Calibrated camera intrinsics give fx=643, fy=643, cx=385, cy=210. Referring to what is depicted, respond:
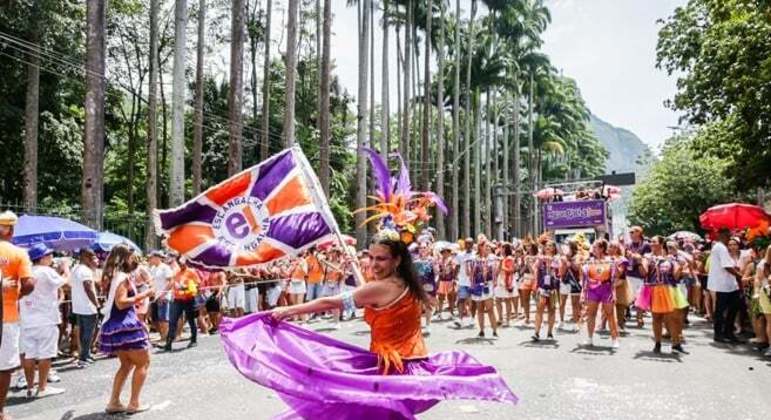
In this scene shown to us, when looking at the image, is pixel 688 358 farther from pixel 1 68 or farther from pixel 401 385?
pixel 1 68

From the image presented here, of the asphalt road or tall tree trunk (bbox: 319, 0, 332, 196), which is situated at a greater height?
tall tree trunk (bbox: 319, 0, 332, 196)

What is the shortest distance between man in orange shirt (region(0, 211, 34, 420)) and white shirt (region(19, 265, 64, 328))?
1.28m

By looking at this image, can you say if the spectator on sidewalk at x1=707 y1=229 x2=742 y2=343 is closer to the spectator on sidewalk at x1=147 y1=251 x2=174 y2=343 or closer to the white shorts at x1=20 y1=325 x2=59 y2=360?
the spectator on sidewalk at x1=147 y1=251 x2=174 y2=343

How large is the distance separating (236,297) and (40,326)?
7.78 meters

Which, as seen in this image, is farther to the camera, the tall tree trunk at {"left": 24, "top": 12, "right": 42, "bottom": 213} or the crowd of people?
the tall tree trunk at {"left": 24, "top": 12, "right": 42, "bottom": 213}

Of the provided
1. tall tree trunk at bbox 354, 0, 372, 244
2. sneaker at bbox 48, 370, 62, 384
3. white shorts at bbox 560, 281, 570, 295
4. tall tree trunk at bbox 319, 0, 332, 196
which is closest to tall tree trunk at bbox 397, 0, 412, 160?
tall tree trunk at bbox 354, 0, 372, 244

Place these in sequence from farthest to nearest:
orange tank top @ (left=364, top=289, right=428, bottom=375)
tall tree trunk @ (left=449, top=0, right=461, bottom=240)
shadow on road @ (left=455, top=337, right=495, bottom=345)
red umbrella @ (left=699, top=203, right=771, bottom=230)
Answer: tall tree trunk @ (left=449, top=0, right=461, bottom=240), red umbrella @ (left=699, top=203, right=771, bottom=230), shadow on road @ (left=455, top=337, right=495, bottom=345), orange tank top @ (left=364, top=289, right=428, bottom=375)

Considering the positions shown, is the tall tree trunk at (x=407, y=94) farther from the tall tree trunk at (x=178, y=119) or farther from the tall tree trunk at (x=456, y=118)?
the tall tree trunk at (x=178, y=119)

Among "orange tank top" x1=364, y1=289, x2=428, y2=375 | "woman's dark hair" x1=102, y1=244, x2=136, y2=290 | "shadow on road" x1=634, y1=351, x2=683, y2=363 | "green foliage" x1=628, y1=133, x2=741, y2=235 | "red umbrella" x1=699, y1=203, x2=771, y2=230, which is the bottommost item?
"shadow on road" x1=634, y1=351, x2=683, y2=363

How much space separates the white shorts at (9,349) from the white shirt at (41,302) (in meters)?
1.26

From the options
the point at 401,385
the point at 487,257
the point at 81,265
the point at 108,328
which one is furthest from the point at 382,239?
the point at 487,257

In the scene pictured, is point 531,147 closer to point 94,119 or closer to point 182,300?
point 94,119

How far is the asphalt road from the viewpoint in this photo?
6.83 m

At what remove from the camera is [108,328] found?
6688 millimetres
